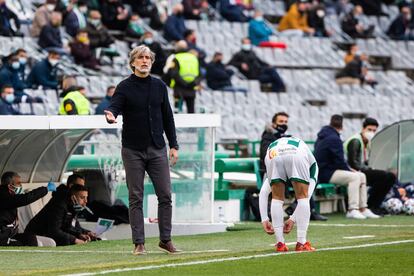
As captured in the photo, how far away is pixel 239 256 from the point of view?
41.8 feet

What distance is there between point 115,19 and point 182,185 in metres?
13.1

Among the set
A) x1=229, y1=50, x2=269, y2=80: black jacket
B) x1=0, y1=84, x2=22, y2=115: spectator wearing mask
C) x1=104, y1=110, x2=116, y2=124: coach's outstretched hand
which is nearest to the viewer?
x1=104, y1=110, x2=116, y2=124: coach's outstretched hand

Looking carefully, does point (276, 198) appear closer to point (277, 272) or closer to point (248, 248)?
point (248, 248)

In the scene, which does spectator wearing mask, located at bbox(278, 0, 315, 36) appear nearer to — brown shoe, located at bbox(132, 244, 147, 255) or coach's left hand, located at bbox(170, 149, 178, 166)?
coach's left hand, located at bbox(170, 149, 178, 166)

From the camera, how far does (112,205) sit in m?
17.3

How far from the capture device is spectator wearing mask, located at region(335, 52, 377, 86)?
112ft

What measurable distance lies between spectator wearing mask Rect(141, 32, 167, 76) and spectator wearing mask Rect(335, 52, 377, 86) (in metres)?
6.83

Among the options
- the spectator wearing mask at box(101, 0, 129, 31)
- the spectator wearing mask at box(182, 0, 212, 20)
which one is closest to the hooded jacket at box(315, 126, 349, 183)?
the spectator wearing mask at box(101, 0, 129, 31)

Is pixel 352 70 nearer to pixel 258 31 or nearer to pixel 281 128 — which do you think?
pixel 258 31

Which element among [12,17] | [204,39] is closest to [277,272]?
[12,17]

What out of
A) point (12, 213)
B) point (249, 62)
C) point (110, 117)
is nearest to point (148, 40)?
point (249, 62)

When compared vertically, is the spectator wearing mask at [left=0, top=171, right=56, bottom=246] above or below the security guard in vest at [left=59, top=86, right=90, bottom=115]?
below

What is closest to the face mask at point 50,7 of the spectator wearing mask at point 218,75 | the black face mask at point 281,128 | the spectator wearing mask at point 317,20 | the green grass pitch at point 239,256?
the spectator wearing mask at point 218,75

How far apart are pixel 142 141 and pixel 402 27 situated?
26.5 m
